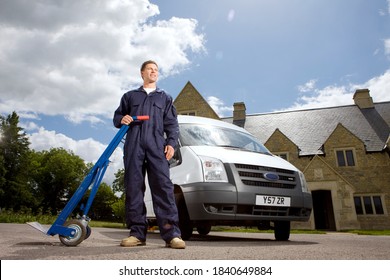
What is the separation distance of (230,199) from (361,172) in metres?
19.4

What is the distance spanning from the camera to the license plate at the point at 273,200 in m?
4.20

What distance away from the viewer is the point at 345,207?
17828mm

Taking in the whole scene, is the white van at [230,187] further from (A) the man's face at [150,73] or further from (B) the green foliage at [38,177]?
(B) the green foliage at [38,177]

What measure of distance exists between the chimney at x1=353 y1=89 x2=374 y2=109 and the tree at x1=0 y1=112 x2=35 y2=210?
38.5m

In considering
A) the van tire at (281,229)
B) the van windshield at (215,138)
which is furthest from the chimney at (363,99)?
the van tire at (281,229)

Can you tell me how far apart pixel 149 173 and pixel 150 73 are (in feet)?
3.88

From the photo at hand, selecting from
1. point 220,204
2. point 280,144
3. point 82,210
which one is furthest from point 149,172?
point 280,144

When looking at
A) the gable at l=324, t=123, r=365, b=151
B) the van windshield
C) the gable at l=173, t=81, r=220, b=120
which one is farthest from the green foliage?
the van windshield

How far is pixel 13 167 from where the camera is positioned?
127 feet

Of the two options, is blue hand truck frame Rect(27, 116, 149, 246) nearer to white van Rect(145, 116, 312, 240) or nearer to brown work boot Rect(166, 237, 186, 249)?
brown work boot Rect(166, 237, 186, 249)

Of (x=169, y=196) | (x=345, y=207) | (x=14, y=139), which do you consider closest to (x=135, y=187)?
(x=169, y=196)

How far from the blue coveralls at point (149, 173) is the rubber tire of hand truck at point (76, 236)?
0.57 m
